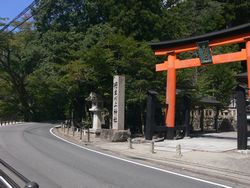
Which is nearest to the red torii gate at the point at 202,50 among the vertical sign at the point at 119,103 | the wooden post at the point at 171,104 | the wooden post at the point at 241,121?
the wooden post at the point at 171,104

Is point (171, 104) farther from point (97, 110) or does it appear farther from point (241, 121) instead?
point (97, 110)

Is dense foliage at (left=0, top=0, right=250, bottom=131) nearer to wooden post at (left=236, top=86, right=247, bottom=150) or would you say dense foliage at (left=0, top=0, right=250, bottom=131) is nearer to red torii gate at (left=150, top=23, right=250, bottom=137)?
red torii gate at (left=150, top=23, right=250, bottom=137)

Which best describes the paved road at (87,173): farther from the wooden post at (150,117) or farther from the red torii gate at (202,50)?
the red torii gate at (202,50)

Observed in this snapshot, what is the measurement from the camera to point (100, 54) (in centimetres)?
3166

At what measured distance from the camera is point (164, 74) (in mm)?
32406

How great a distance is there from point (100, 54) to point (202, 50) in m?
8.90

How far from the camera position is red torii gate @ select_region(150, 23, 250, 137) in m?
23.7

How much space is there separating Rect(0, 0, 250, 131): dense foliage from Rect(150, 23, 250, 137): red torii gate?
12.7 ft

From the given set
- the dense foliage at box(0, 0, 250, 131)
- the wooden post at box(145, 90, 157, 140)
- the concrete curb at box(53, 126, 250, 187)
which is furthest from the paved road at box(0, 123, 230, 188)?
the dense foliage at box(0, 0, 250, 131)

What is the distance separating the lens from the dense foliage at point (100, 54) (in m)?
32.3

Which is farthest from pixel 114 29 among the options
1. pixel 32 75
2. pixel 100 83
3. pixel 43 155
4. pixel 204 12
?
pixel 43 155

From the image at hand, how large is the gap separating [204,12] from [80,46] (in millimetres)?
17755

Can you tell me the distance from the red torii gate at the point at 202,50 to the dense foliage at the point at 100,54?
387cm

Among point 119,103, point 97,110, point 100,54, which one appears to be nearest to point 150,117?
point 119,103
